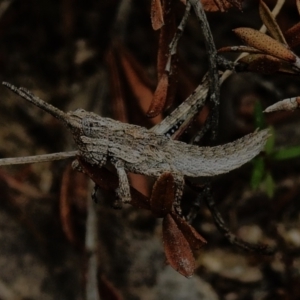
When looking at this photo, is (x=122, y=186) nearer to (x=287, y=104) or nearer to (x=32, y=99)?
(x=32, y=99)

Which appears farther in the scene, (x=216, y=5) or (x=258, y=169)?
(x=258, y=169)

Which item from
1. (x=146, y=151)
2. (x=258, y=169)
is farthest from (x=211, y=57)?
(x=258, y=169)

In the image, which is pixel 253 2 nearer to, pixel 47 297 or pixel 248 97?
pixel 248 97

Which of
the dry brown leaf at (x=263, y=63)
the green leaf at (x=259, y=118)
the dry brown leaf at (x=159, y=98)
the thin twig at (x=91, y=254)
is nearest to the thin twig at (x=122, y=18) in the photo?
the thin twig at (x=91, y=254)

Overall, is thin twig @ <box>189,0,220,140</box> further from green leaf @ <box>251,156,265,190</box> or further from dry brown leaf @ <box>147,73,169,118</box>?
green leaf @ <box>251,156,265,190</box>

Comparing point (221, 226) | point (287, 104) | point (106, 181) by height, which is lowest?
point (221, 226)

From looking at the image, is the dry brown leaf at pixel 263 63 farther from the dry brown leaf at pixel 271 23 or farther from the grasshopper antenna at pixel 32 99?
the grasshopper antenna at pixel 32 99
